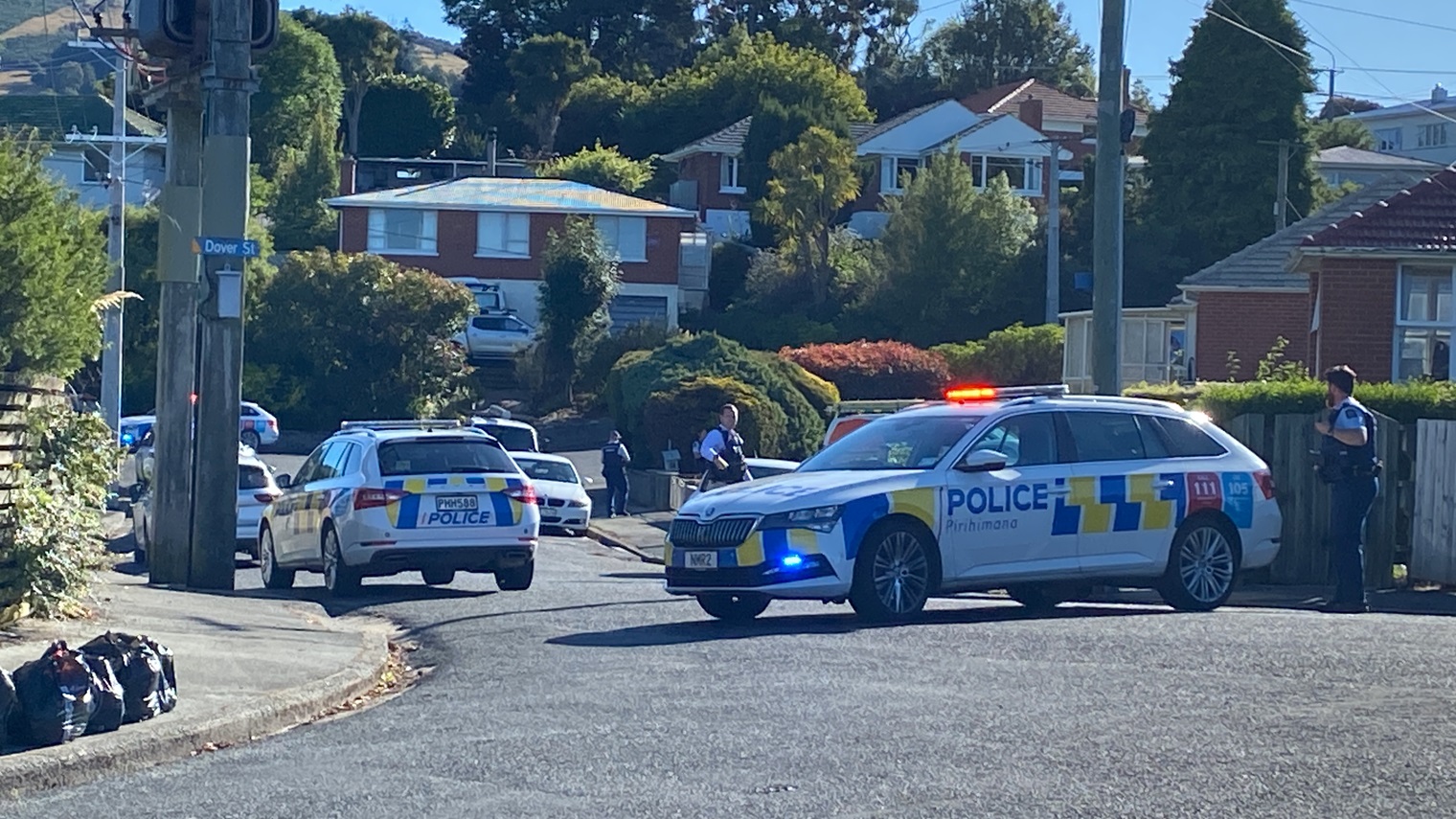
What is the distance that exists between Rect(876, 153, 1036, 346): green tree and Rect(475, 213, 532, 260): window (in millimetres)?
12360

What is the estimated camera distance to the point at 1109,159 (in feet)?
61.3

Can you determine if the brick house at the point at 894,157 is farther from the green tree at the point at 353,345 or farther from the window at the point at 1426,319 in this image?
the window at the point at 1426,319

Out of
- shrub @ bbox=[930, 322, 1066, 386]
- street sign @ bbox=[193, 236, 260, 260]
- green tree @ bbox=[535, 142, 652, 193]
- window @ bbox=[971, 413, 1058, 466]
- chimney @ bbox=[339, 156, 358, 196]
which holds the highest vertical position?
green tree @ bbox=[535, 142, 652, 193]

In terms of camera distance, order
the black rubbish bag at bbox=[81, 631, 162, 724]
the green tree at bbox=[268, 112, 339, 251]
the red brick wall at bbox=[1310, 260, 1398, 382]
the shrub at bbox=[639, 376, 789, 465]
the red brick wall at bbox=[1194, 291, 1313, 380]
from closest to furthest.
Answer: the black rubbish bag at bbox=[81, 631, 162, 724]
the red brick wall at bbox=[1310, 260, 1398, 382]
the red brick wall at bbox=[1194, 291, 1313, 380]
the shrub at bbox=[639, 376, 789, 465]
the green tree at bbox=[268, 112, 339, 251]

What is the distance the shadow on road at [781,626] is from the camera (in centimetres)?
1288

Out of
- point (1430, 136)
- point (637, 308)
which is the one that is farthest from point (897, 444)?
point (1430, 136)

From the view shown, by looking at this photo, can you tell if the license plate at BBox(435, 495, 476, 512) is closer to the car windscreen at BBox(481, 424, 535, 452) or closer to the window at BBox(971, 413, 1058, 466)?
the window at BBox(971, 413, 1058, 466)

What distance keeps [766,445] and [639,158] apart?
4452 cm

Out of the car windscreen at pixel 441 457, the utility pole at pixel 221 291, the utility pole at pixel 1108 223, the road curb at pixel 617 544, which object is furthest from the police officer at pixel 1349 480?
the road curb at pixel 617 544

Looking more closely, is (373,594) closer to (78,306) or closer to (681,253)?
(78,306)

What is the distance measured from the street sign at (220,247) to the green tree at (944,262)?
4176cm

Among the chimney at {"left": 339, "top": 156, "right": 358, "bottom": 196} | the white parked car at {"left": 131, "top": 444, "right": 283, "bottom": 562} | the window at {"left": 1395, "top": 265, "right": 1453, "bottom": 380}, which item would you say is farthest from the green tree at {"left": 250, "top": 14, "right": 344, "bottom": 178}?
the window at {"left": 1395, "top": 265, "right": 1453, "bottom": 380}

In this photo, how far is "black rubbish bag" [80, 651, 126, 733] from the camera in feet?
29.9

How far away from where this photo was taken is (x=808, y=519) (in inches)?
530
